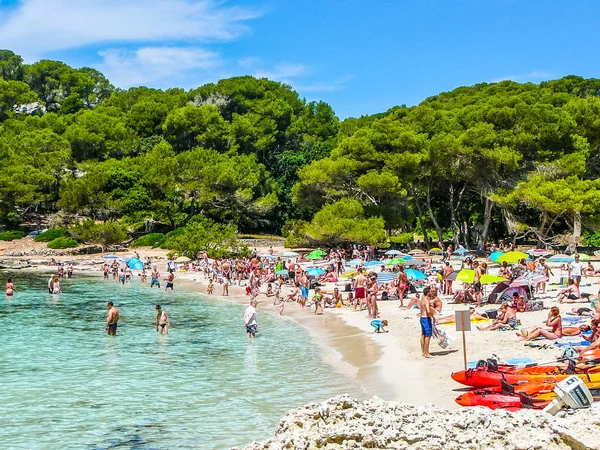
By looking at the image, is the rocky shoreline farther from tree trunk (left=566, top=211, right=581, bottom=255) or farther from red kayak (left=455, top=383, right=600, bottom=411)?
tree trunk (left=566, top=211, right=581, bottom=255)

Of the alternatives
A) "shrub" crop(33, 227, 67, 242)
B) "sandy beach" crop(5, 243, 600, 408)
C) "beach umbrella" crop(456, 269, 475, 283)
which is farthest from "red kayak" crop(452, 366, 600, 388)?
"shrub" crop(33, 227, 67, 242)

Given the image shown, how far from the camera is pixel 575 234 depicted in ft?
120

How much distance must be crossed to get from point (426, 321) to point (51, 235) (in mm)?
42559

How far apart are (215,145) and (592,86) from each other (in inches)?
1622

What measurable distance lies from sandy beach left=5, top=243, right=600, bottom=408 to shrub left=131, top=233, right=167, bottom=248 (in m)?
25.0

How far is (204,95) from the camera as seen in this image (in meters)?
68.8

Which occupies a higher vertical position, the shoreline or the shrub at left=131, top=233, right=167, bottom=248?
the shrub at left=131, top=233, right=167, bottom=248

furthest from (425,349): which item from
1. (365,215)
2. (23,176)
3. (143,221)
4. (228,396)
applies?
(23,176)

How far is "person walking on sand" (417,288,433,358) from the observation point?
1307cm

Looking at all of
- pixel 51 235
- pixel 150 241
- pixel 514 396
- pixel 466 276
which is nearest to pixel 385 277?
pixel 466 276

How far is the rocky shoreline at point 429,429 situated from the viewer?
5207 mm

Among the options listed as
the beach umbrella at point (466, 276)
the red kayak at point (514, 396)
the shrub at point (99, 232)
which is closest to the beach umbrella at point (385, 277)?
the beach umbrella at point (466, 276)

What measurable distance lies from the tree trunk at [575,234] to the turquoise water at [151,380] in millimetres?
20314

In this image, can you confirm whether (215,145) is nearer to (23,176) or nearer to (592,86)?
(23,176)
